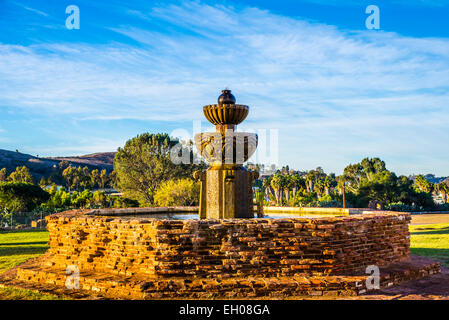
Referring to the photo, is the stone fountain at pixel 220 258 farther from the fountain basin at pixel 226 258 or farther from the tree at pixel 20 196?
the tree at pixel 20 196

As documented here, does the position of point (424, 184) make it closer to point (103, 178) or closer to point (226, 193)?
point (226, 193)

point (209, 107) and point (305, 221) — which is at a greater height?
point (209, 107)

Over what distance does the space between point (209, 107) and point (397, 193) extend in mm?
45717

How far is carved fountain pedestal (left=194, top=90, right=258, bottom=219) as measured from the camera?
8.80 m

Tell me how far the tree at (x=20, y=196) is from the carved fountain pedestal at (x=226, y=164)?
3089 centimetres

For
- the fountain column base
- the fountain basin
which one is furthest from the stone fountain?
the fountain column base

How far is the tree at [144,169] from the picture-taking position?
40.3m

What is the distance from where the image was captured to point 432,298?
18.7 feet

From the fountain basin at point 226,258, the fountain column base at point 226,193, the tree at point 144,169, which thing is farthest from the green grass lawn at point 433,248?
the tree at point 144,169

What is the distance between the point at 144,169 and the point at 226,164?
109 ft
